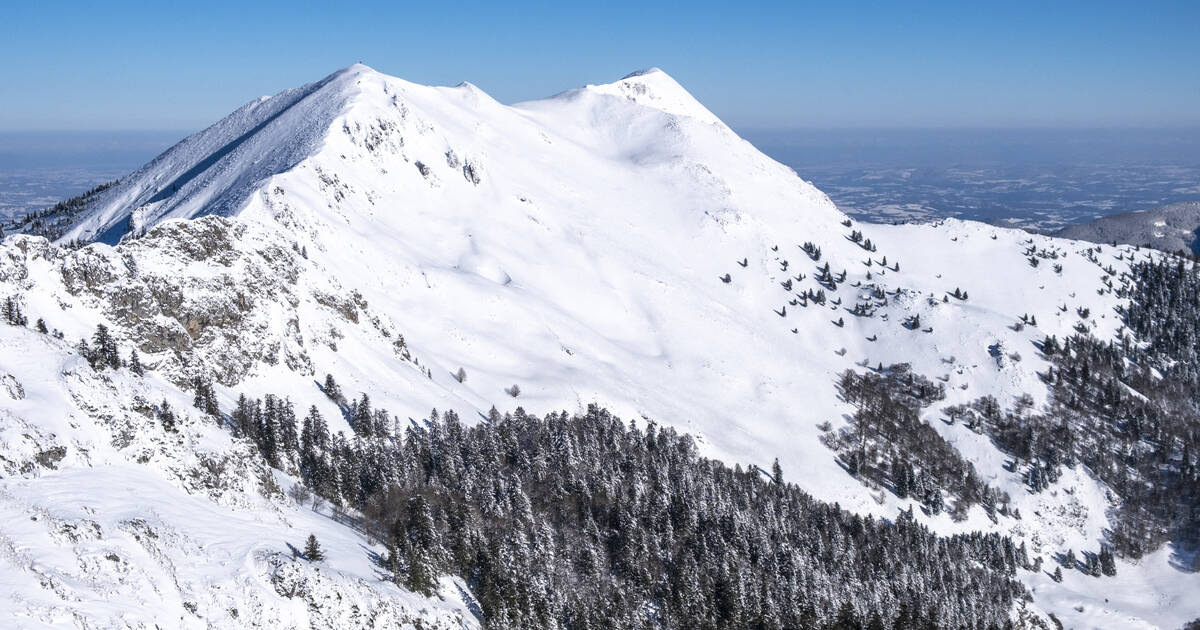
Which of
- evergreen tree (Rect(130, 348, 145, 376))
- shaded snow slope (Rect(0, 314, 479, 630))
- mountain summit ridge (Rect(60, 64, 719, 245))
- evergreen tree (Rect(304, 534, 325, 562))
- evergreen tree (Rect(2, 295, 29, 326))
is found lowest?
evergreen tree (Rect(304, 534, 325, 562))

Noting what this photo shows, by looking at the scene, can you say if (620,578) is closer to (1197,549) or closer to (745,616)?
(745,616)

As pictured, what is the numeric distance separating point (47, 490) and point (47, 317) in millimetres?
37209

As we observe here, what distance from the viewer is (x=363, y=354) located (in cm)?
10625

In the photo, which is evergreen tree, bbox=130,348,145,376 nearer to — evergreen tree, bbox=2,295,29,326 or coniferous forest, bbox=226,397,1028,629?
evergreen tree, bbox=2,295,29,326

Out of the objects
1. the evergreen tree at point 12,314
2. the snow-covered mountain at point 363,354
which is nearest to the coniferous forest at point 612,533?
the snow-covered mountain at point 363,354

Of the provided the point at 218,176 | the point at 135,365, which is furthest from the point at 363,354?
the point at 218,176

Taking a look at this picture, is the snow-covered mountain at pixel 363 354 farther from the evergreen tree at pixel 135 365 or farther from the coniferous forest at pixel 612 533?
the coniferous forest at pixel 612 533

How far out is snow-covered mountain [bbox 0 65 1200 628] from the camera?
146 ft

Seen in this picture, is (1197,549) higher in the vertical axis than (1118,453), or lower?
lower

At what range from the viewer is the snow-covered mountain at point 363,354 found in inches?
1747

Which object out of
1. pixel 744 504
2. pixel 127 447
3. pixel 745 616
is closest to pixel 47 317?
pixel 127 447

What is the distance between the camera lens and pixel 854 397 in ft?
541

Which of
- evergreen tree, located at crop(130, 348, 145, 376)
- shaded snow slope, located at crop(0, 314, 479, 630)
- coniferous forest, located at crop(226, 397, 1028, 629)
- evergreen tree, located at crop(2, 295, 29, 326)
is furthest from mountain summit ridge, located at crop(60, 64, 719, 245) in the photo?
shaded snow slope, located at crop(0, 314, 479, 630)

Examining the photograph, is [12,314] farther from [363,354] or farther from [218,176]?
[218,176]
